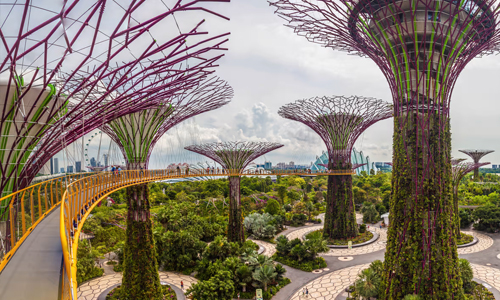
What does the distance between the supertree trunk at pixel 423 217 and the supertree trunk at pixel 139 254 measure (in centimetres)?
971

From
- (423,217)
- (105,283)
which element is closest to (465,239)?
(423,217)

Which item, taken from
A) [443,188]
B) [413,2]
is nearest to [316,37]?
[413,2]

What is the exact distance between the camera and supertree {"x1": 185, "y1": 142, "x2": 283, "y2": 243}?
2147 centimetres

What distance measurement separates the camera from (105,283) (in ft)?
55.3

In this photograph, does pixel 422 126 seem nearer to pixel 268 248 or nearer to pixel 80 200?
pixel 80 200

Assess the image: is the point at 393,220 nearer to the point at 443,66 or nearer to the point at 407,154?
the point at 407,154

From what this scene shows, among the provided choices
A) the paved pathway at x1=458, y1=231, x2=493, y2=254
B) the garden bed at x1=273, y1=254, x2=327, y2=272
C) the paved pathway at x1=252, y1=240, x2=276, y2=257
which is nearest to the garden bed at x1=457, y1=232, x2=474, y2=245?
the paved pathway at x1=458, y1=231, x2=493, y2=254

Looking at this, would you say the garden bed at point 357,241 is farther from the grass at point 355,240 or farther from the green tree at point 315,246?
the green tree at point 315,246

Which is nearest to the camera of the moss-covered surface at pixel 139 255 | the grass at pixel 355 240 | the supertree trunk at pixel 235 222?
the moss-covered surface at pixel 139 255

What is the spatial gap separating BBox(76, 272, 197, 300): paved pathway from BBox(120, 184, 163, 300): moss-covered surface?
341cm

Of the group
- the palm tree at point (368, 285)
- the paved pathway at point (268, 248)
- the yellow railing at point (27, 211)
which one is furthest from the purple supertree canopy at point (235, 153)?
the yellow railing at point (27, 211)

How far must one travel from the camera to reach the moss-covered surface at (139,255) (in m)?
12.8

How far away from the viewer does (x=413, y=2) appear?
1028cm

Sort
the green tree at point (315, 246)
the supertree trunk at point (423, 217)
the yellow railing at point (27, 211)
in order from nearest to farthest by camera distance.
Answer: the yellow railing at point (27, 211) < the supertree trunk at point (423, 217) < the green tree at point (315, 246)
